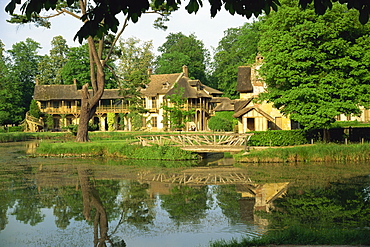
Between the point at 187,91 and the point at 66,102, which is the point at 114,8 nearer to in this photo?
the point at 187,91

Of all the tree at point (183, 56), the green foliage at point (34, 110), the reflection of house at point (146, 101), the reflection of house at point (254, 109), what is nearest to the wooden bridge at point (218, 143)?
the reflection of house at point (254, 109)

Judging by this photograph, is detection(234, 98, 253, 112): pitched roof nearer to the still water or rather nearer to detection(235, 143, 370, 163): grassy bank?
detection(235, 143, 370, 163): grassy bank

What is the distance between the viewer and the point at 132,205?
1462cm

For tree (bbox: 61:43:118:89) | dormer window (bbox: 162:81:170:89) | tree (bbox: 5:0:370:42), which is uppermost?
tree (bbox: 61:43:118:89)

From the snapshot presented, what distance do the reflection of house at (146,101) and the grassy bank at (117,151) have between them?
23.4 m

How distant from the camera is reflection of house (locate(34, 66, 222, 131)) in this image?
183 feet

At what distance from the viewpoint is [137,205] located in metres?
14.6

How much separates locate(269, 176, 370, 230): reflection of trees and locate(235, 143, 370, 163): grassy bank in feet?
23.5

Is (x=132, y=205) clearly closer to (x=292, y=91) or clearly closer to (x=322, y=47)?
(x=292, y=91)

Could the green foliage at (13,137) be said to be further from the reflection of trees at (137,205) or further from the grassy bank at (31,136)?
the reflection of trees at (137,205)

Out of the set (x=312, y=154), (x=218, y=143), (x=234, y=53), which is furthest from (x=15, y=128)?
(x=312, y=154)

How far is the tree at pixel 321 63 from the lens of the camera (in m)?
25.4

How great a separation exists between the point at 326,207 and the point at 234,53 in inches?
1949

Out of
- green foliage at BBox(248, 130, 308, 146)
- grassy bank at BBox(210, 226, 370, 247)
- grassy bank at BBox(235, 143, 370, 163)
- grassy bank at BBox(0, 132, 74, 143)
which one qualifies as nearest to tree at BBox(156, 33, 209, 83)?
grassy bank at BBox(0, 132, 74, 143)
